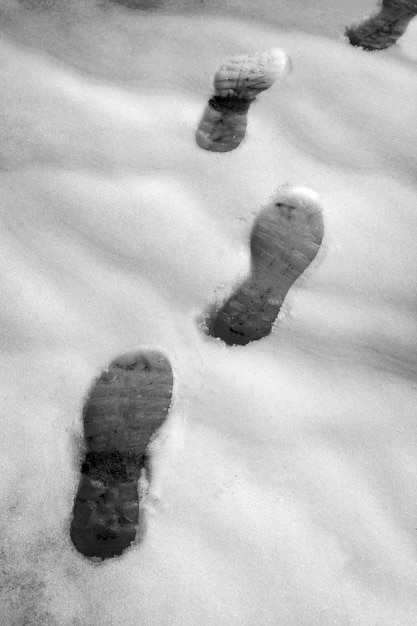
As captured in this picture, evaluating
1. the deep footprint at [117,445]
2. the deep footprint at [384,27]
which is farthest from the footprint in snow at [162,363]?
the deep footprint at [384,27]

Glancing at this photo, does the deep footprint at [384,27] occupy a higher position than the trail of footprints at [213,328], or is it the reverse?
the deep footprint at [384,27]

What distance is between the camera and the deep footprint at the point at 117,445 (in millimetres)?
924

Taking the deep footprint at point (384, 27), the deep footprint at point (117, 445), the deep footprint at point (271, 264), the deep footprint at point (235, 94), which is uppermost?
the deep footprint at point (384, 27)

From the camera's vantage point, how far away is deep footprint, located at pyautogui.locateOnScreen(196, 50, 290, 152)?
1.11m

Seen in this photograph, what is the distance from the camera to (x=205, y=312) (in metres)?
1.03

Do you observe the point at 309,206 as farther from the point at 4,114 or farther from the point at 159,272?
the point at 4,114

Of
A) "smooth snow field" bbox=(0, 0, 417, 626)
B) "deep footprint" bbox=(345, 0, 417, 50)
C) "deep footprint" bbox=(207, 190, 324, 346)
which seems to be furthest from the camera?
"deep footprint" bbox=(345, 0, 417, 50)

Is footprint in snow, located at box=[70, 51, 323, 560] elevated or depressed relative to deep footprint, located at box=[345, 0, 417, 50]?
depressed

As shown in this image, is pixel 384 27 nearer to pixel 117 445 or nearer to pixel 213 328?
pixel 213 328

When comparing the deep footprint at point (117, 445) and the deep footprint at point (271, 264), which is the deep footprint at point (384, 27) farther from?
the deep footprint at point (117, 445)

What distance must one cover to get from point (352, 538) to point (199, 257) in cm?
51

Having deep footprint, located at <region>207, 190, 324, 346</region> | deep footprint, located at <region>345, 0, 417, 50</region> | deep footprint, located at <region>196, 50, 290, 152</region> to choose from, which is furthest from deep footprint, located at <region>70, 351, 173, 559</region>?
deep footprint, located at <region>345, 0, 417, 50</region>

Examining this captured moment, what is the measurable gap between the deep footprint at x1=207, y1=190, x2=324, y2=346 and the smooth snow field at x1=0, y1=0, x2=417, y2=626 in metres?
0.02

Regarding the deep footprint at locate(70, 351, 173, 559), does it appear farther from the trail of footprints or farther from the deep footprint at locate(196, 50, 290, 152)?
the deep footprint at locate(196, 50, 290, 152)
